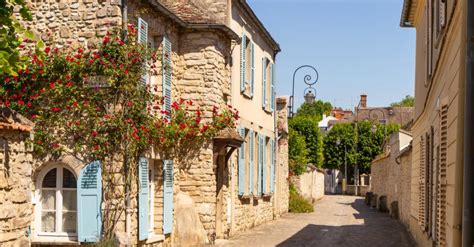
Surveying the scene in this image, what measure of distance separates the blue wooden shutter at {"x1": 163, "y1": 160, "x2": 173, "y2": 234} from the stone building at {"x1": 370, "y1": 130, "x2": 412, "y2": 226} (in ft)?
26.5

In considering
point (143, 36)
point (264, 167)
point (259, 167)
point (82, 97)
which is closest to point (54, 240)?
point (82, 97)

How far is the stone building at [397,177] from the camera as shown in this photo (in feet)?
73.3

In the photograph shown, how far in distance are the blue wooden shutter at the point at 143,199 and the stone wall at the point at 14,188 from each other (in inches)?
197

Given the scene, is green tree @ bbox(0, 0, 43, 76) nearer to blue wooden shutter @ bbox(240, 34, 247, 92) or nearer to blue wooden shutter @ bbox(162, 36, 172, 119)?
blue wooden shutter @ bbox(162, 36, 172, 119)

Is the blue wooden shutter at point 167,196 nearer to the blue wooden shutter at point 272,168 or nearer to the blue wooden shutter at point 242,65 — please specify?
the blue wooden shutter at point 242,65

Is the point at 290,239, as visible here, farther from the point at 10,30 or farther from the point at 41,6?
the point at 10,30

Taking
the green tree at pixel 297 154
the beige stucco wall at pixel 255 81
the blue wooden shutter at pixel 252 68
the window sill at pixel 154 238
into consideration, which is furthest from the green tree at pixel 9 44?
the green tree at pixel 297 154

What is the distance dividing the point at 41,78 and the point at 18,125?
467 cm

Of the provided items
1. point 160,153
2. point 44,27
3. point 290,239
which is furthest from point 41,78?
point 290,239

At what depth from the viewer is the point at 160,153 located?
49.5 ft

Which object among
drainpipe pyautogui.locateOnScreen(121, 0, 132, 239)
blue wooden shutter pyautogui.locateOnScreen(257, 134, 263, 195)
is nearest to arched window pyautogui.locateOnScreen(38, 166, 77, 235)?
drainpipe pyautogui.locateOnScreen(121, 0, 132, 239)

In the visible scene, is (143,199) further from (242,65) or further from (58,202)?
(242,65)

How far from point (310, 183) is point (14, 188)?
33.0 metres

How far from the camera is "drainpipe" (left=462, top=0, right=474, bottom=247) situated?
20.3 ft
